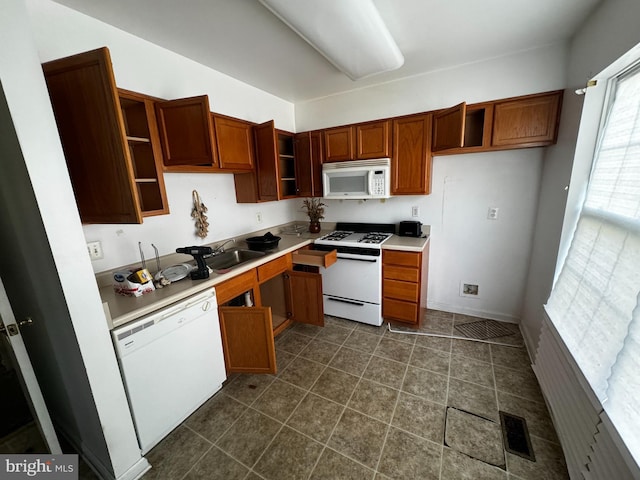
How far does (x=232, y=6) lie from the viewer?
1436mm

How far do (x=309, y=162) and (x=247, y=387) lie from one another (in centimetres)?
229

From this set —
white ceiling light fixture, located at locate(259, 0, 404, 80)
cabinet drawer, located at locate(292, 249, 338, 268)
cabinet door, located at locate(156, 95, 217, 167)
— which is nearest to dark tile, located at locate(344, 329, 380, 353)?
cabinet drawer, located at locate(292, 249, 338, 268)

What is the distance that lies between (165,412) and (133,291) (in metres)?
0.74

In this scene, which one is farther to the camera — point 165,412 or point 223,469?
point 165,412

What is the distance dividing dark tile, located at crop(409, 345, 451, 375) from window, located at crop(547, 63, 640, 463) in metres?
0.84

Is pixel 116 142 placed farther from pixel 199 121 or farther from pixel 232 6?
pixel 232 6

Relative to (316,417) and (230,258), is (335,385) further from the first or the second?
(230,258)

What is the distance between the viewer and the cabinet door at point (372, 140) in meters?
2.51

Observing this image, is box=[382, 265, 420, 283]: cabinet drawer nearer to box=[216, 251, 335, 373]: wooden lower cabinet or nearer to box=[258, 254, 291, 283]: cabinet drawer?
box=[216, 251, 335, 373]: wooden lower cabinet

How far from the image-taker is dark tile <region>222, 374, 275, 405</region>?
1837 millimetres

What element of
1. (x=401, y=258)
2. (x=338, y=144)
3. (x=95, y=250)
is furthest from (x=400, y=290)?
(x=95, y=250)

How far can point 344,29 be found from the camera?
1482mm

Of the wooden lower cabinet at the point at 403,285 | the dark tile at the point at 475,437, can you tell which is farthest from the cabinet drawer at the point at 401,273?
the dark tile at the point at 475,437

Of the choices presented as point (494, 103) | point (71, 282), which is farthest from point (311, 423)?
point (494, 103)
